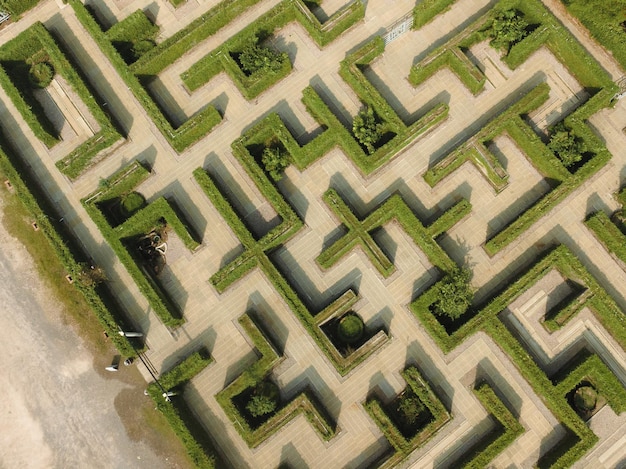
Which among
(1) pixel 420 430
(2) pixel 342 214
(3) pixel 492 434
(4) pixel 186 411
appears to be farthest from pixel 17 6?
(3) pixel 492 434

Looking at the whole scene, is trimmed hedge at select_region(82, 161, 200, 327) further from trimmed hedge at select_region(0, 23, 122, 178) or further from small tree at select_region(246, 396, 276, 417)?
small tree at select_region(246, 396, 276, 417)

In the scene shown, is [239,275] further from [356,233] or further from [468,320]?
[468,320]

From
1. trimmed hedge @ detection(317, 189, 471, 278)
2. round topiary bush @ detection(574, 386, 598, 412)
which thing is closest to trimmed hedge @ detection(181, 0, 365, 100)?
trimmed hedge @ detection(317, 189, 471, 278)

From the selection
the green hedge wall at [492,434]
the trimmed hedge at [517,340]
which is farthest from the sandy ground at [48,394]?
the trimmed hedge at [517,340]

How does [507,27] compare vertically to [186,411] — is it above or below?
above

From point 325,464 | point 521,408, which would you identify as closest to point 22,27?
point 325,464

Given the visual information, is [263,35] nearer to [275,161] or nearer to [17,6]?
[275,161]

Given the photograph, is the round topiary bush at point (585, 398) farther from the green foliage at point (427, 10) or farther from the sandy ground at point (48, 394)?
the green foliage at point (427, 10)
